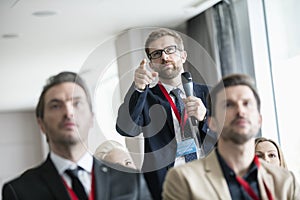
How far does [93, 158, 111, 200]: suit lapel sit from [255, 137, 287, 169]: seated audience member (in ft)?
1.94

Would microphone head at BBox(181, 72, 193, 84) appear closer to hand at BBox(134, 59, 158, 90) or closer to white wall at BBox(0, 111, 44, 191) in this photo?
hand at BBox(134, 59, 158, 90)

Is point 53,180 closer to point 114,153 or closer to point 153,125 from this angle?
point 114,153

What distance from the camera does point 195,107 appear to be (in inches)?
70.6

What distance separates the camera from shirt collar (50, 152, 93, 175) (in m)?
1.62

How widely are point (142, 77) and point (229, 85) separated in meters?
0.25

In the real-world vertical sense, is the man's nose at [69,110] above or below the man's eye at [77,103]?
below

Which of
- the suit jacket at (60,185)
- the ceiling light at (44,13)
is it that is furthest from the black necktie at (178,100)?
the ceiling light at (44,13)

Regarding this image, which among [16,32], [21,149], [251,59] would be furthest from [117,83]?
[251,59]

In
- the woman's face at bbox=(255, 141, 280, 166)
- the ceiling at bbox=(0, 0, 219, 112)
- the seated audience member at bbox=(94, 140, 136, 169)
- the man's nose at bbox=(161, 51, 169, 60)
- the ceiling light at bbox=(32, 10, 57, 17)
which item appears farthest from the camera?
the ceiling light at bbox=(32, 10, 57, 17)

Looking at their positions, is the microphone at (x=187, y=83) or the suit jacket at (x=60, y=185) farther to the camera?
the microphone at (x=187, y=83)

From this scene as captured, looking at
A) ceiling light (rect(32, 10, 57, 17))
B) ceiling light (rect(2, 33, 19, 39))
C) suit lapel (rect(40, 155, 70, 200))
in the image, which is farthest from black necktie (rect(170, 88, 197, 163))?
ceiling light (rect(32, 10, 57, 17))

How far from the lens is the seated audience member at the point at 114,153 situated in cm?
171

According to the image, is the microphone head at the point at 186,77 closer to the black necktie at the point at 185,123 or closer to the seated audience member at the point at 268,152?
the black necktie at the point at 185,123

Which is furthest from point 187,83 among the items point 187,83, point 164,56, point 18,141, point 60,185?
point 18,141
